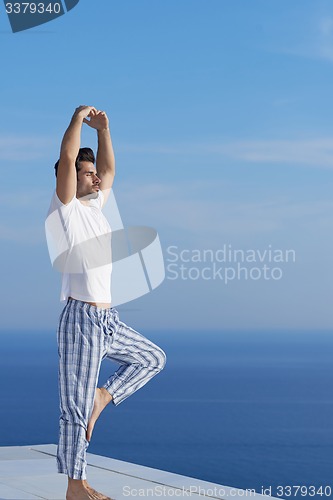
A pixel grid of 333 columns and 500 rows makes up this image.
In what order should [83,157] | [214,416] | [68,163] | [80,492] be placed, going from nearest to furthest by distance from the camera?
[68,163], [80,492], [83,157], [214,416]

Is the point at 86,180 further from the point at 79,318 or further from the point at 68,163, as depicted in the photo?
the point at 79,318

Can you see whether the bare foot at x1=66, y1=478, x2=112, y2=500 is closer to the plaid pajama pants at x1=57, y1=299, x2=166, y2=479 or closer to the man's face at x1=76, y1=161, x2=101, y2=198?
the plaid pajama pants at x1=57, y1=299, x2=166, y2=479

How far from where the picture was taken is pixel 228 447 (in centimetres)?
1975

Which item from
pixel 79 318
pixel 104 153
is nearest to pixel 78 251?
pixel 79 318

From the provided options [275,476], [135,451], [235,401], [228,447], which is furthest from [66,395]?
[235,401]

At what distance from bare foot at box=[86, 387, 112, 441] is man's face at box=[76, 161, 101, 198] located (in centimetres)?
76

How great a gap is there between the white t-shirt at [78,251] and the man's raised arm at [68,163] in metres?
0.04

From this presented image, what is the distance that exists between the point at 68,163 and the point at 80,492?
1.23 m

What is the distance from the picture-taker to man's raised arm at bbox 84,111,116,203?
405 cm

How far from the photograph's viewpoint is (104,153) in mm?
4102

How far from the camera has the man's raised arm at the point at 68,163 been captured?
3629 millimetres

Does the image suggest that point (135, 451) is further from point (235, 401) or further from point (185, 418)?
point (235, 401)

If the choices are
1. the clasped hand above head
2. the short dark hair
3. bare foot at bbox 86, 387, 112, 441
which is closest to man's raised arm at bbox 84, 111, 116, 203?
the clasped hand above head

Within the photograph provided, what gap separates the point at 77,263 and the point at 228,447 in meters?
16.6
